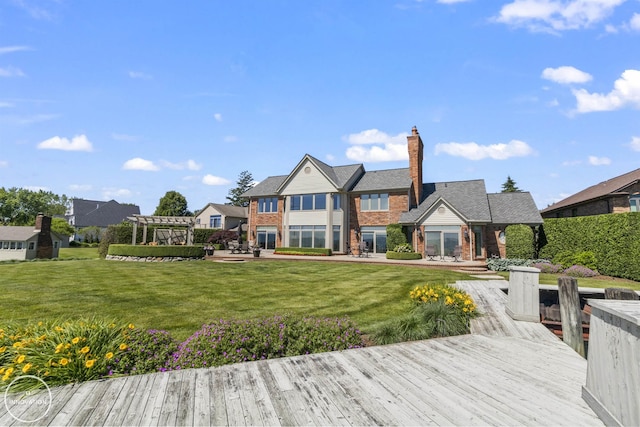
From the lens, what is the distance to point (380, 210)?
90.9 feet

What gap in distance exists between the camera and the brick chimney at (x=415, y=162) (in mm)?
27594

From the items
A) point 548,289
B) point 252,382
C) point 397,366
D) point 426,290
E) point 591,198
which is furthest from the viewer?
point 591,198

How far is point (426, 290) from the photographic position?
8.05 metres

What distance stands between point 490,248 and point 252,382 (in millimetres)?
24733

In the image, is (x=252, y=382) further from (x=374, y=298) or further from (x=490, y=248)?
(x=490, y=248)

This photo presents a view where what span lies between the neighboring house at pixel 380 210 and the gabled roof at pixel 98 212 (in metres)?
52.7

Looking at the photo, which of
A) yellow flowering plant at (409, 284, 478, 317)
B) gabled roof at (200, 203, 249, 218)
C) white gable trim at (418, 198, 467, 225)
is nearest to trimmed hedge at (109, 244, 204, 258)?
white gable trim at (418, 198, 467, 225)

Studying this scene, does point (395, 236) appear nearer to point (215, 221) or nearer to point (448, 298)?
point (448, 298)

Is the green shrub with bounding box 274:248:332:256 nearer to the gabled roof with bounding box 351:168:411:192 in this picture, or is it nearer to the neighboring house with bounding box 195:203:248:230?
the gabled roof with bounding box 351:168:411:192

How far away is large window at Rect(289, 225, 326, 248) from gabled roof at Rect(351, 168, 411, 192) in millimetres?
5291

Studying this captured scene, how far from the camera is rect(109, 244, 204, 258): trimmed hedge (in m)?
21.9

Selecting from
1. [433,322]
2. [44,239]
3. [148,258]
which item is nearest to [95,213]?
[44,239]

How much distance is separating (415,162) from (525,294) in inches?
886

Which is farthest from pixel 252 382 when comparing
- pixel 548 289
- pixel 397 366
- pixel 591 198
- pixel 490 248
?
pixel 591 198
